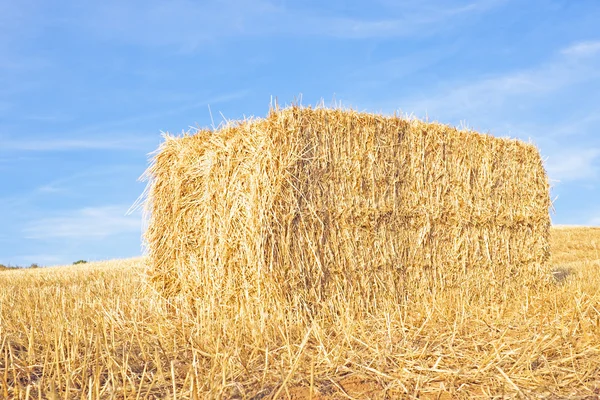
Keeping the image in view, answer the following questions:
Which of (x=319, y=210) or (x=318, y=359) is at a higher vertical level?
(x=319, y=210)

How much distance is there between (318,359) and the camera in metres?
4.82

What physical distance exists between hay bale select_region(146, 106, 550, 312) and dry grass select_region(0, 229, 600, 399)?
54 centimetres

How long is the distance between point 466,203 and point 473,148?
3.28 ft

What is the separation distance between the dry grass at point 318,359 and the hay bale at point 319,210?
54cm

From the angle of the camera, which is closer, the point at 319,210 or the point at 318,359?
the point at 318,359

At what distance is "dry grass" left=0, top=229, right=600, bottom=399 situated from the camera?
4148 millimetres

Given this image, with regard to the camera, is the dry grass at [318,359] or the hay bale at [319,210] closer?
the dry grass at [318,359]

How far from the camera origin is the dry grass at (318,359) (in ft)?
13.6

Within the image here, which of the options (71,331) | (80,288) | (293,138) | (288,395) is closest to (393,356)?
(288,395)

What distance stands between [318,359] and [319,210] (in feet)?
7.59

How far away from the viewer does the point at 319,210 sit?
676cm

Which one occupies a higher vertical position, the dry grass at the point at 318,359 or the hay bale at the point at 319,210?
the hay bale at the point at 319,210

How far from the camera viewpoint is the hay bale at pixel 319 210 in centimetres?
645

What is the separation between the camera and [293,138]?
6.58m
